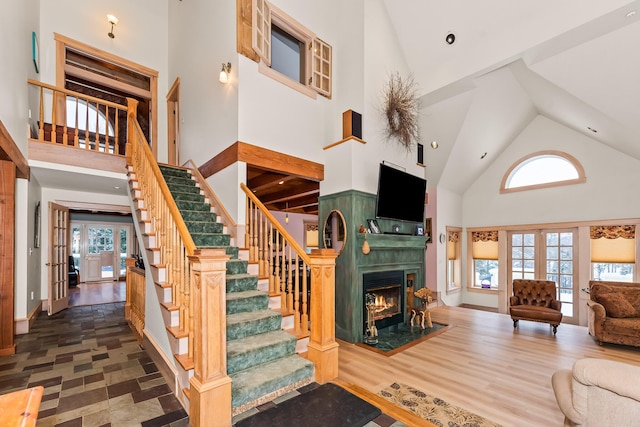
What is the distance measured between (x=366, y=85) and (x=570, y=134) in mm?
5087

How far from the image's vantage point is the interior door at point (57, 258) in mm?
5242

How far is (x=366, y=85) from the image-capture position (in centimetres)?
459

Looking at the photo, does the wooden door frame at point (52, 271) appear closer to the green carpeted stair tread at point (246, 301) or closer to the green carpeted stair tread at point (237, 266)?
the green carpeted stair tread at point (237, 266)

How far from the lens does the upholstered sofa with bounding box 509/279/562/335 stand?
15.6 feet

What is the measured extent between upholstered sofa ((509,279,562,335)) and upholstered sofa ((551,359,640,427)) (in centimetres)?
386

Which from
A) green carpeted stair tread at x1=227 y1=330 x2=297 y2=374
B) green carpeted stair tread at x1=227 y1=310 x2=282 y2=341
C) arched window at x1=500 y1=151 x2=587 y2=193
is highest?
arched window at x1=500 y1=151 x2=587 y2=193

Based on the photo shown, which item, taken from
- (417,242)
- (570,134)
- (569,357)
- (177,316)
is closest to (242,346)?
(177,316)

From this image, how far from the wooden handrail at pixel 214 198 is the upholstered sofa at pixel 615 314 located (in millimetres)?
5617

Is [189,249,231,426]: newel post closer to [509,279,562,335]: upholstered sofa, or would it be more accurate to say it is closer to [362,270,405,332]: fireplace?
[362,270,405,332]: fireplace

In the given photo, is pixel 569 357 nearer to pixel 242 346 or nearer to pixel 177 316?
pixel 242 346

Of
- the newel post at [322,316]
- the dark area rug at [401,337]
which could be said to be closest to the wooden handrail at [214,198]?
the newel post at [322,316]

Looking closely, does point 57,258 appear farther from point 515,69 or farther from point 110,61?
point 515,69

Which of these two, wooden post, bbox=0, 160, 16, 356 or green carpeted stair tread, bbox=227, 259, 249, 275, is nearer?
wooden post, bbox=0, 160, 16, 356

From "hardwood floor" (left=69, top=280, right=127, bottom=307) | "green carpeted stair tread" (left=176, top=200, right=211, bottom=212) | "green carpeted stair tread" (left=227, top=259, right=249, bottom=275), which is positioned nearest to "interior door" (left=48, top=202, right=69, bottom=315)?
"hardwood floor" (left=69, top=280, right=127, bottom=307)
